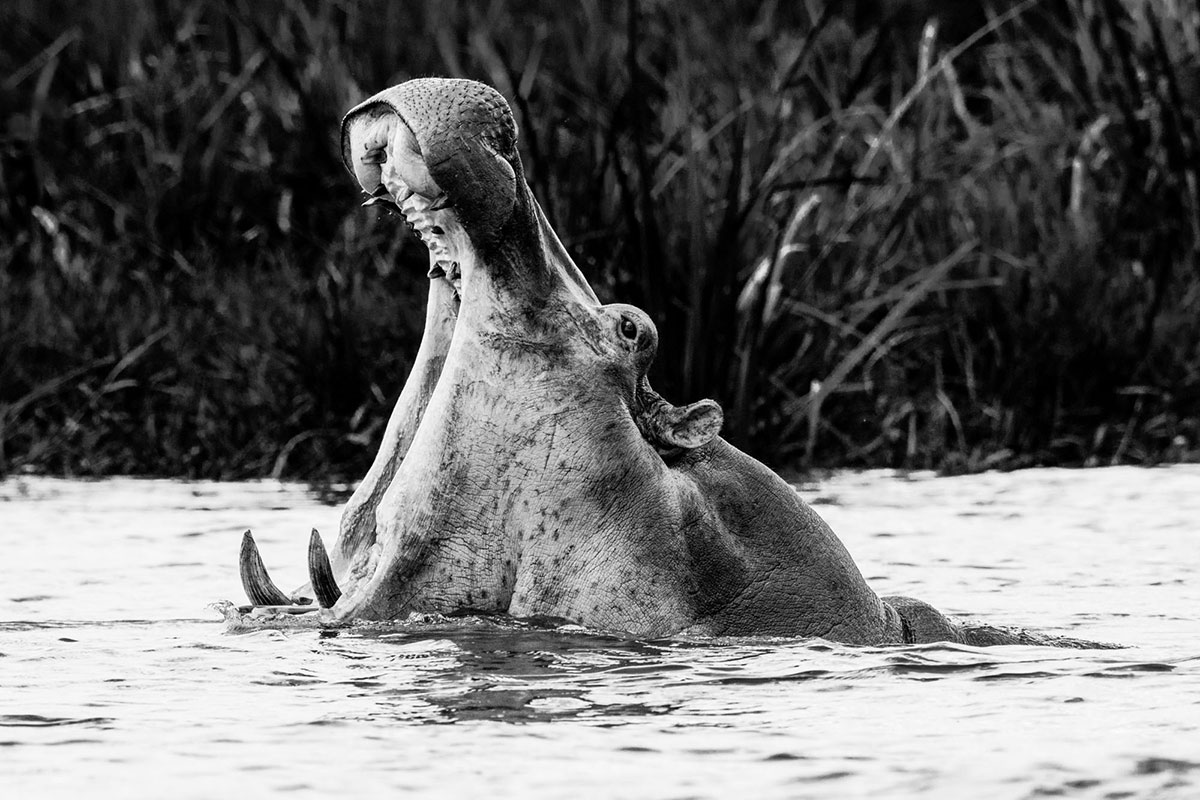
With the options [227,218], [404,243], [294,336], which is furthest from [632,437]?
[227,218]

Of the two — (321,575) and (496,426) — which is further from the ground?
(496,426)

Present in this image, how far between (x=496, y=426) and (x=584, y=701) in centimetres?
44

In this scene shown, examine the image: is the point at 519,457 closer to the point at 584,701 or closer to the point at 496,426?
the point at 496,426

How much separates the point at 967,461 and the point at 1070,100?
281 centimetres

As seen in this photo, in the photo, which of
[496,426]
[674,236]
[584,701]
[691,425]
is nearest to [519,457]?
[496,426]

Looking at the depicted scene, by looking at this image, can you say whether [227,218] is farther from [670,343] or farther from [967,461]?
[967,461]

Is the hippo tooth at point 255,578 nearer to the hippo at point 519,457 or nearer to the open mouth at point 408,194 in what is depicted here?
the hippo at point 519,457

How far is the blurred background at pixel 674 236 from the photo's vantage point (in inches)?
251

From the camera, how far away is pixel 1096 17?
8508 mm

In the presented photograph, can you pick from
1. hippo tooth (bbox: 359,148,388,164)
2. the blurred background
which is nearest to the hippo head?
hippo tooth (bbox: 359,148,388,164)

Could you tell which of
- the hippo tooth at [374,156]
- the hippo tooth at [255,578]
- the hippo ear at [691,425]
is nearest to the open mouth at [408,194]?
the hippo tooth at [374,156]

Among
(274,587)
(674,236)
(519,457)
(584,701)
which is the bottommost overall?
(584,701)

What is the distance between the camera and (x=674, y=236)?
6688 mm

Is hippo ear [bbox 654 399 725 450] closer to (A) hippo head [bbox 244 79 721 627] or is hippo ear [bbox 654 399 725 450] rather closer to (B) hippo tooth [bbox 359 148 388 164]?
(A) hippo head [bbox 244 79 721 627]
